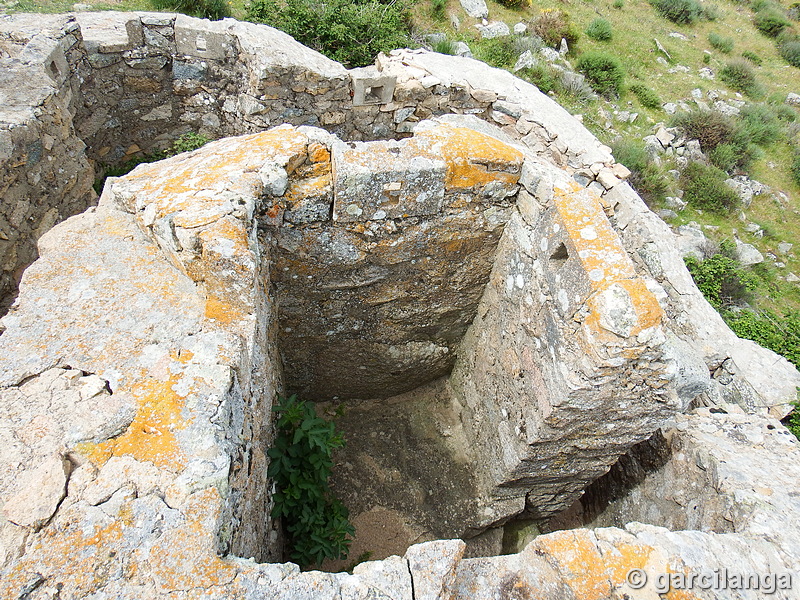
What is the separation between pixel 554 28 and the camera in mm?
10555

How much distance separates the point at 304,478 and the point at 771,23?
767 inches

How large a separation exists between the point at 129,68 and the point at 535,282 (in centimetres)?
538

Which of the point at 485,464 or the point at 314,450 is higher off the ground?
the point at 314,450

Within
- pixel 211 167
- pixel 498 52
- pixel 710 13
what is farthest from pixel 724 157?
pixel 211 167

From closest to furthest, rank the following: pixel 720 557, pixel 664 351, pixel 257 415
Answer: pixel 720 557 → pixel 257 415 → pixel 664 351

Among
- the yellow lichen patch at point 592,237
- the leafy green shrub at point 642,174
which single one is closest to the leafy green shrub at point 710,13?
the leafy green shrub at point 642,174

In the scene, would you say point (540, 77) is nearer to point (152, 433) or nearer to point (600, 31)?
point (600, 31)

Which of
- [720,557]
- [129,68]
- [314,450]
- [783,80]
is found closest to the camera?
[720,557]

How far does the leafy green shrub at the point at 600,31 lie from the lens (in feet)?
37.0

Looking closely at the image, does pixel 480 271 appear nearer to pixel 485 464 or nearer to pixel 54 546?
pixel 485 464

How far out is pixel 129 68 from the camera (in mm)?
5844

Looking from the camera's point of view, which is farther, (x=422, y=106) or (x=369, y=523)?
(x=422, y=106)

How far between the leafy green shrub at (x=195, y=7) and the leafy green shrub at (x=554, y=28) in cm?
640

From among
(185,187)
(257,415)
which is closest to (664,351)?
(257,415)
